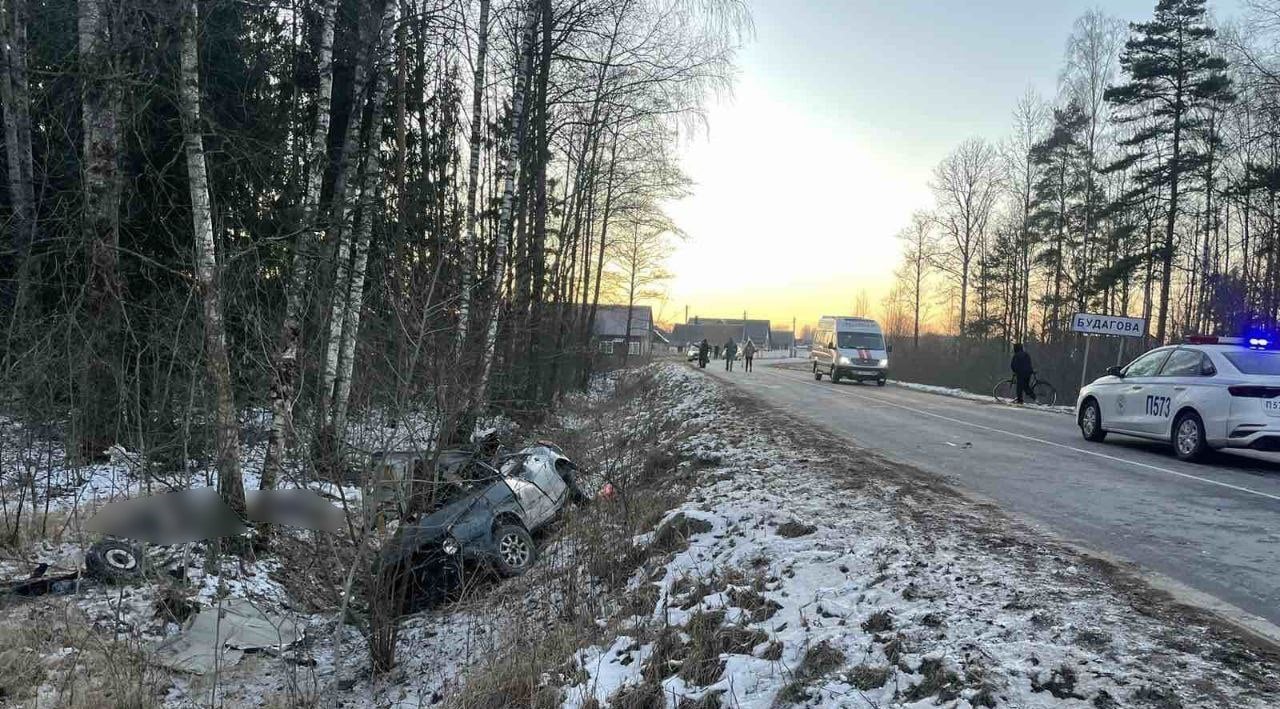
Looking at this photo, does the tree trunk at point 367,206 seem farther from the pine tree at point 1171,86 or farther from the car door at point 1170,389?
the pine tree at point 1171,86

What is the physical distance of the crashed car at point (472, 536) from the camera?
6.19m

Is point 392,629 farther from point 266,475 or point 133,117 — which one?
point 133,117

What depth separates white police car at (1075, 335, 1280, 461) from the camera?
28.3 ft

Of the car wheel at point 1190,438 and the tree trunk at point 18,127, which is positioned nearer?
the car wheel at point 1190,438

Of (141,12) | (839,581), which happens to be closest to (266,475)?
(141,12)

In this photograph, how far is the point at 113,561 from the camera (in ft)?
23.5

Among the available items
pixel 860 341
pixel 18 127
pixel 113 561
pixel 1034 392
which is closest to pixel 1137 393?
pixel 1034 392

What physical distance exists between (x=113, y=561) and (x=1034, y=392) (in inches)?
923

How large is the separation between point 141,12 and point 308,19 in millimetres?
2301

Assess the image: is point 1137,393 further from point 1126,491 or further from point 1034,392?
point 1034,392

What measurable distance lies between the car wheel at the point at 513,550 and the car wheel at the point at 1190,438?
Answer: 867cm

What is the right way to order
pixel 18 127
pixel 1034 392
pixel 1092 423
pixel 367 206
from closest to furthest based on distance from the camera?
1. pixel 367 206
2. pixel 18 127
3. pixel 1092 423
4. pixel 1034 392

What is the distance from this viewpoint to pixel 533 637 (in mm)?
5652

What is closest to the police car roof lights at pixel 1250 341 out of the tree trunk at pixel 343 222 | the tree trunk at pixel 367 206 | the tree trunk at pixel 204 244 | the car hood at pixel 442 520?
the car hood at pixel 442 520
